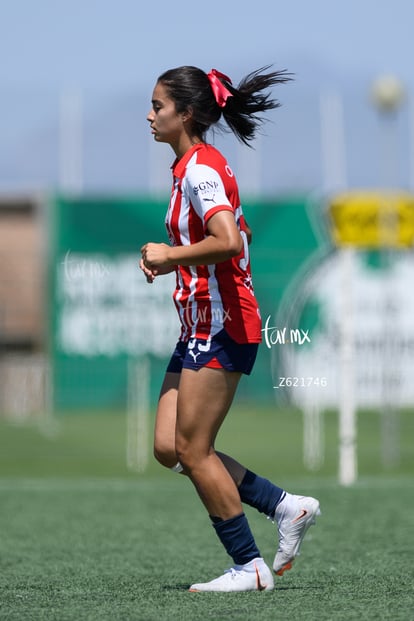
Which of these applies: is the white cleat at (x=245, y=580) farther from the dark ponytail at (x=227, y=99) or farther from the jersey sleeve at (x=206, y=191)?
the dark ponytail at (x=227, y=99)

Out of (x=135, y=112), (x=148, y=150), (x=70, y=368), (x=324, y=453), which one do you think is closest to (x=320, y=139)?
(x=148, y=150)

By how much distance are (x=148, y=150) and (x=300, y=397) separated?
617cm

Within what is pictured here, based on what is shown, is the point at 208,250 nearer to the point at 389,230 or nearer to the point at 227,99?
the point at 227,99

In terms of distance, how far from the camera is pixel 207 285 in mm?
4957

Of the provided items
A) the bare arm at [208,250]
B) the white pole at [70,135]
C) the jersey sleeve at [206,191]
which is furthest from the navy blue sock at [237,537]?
the white pole at [70,135]

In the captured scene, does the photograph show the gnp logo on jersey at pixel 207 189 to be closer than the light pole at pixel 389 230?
Yes

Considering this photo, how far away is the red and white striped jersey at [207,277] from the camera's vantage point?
16.2 feet

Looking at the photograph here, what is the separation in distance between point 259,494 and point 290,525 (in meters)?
0.16

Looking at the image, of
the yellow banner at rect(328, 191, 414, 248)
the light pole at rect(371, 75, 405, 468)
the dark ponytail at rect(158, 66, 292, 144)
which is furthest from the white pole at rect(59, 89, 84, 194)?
the dark ponytail at rect(158, 66, 292, 144)

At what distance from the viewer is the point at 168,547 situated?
7016mm

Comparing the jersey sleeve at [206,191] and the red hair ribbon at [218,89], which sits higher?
the red hair ribbon at [218,89]

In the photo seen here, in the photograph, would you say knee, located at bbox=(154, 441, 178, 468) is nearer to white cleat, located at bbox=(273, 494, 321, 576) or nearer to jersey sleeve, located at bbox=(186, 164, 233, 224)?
white cleat, located at bbox=(273, 494, 321, 576)

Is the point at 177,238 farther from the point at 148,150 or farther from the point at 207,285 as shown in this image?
the point at 148,150

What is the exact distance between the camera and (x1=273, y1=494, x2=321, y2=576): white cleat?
520cm
